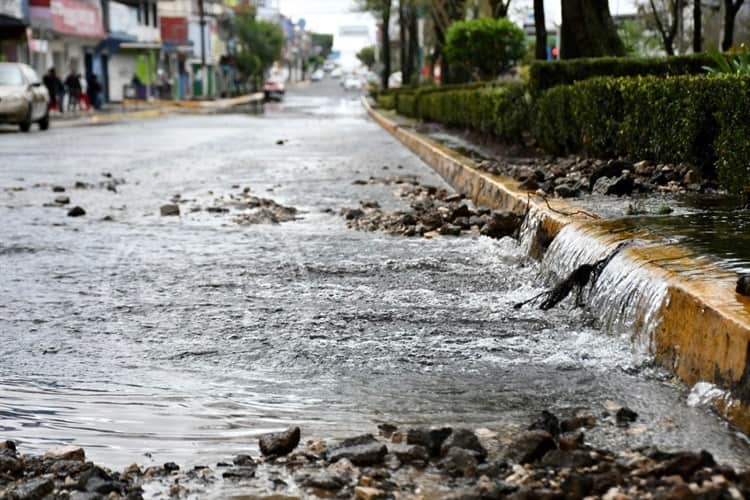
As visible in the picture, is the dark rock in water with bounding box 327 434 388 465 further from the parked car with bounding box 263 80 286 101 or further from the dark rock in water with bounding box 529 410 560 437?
the parked car with bounding box 263 80 286 101

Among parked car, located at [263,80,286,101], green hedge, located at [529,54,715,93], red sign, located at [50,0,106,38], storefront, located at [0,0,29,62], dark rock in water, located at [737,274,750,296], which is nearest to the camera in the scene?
dark rock in water, located at [737,274,750,296]

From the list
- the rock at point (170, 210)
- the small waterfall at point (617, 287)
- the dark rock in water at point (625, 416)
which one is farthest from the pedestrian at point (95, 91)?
the dark rock in water at point (625, 416)

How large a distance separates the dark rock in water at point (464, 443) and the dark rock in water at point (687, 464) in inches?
20.0

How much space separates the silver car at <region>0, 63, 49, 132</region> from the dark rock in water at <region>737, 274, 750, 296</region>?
25.4 m

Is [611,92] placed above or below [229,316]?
above

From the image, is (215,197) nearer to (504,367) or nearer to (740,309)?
(504,367)

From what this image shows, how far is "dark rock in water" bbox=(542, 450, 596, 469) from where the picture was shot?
2.99 meters

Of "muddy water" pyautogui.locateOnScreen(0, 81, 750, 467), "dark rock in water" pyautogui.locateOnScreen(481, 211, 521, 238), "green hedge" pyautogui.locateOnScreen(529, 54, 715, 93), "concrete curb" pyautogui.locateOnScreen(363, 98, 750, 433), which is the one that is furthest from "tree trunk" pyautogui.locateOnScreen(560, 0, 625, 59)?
"concrete curb" pyautogui.locateOnScreen(363, 98, 750, 433)

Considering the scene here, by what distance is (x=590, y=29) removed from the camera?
59.2ft

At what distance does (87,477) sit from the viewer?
3004 millimetres

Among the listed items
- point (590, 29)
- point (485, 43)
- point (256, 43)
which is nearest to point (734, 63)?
point (590, 29)

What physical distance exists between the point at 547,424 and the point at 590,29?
607 inches

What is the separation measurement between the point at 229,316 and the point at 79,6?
49.6 meters

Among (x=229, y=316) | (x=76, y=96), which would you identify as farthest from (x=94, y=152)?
Answer: (x=76, y=96)
